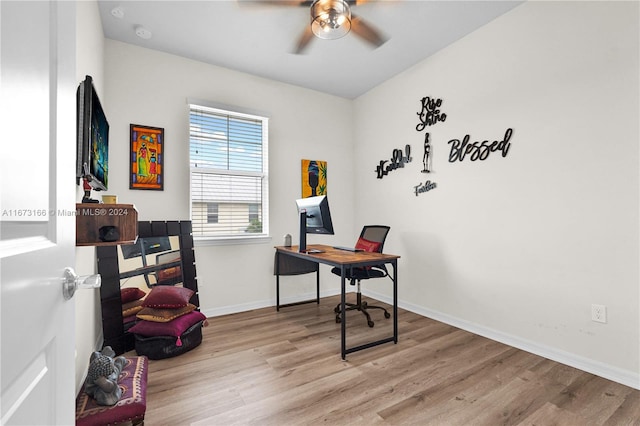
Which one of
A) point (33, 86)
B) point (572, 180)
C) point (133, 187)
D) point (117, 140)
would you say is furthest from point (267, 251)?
point (33, 86)

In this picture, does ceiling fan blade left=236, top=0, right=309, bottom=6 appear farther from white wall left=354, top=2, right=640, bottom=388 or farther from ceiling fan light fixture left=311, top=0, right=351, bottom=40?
white wall left=354, top=2, right=640, bottom=388

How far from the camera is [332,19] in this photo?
2225 mm

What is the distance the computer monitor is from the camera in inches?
119

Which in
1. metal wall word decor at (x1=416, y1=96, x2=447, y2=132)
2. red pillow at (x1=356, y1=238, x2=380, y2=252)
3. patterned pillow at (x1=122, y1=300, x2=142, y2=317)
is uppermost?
metal wall word decor at (x1=416, y1=96, x2=447, y2=132)

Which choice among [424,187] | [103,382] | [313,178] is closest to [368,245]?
[424,187]

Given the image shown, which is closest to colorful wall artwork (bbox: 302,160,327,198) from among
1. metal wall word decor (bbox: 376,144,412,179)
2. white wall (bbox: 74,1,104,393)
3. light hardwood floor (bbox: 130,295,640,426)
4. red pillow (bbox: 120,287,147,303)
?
metal wall word decor (bbox: 376,144,412,179)

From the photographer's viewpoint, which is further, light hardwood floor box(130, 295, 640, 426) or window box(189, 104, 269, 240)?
window box(189, 104, 269, 240)

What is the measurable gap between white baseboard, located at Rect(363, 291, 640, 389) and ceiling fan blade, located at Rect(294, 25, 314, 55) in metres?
3.08

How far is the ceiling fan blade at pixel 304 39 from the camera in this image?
8.70 ft

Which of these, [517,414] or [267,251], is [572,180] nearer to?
[517,414]

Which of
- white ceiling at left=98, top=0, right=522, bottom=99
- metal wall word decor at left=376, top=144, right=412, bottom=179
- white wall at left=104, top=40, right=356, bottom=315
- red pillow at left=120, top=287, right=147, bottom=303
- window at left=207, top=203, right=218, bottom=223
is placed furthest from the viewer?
metal wall word decor at left=376, top=144, right=412, bottom=179

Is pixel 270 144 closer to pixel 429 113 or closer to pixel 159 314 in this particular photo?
pixel 429 113

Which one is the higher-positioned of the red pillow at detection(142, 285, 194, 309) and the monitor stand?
the monitor stand

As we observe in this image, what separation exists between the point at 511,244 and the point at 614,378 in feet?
3.68
